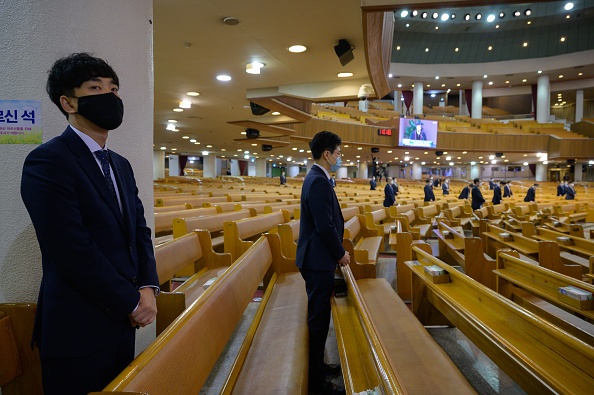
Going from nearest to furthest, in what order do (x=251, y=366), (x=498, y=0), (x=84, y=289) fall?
1. (x=84, y=289)
2. (x=251, y=366)
3. (x=498, y=0)

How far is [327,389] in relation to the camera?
6.84ft

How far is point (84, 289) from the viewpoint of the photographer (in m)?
1.14

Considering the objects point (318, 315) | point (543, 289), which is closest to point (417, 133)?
point (543, 289)

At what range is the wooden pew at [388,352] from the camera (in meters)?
1.29

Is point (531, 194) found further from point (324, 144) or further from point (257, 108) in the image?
point (324, 144)

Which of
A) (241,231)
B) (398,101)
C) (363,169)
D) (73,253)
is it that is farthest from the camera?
(398,101)

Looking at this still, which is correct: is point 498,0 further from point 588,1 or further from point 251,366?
point 588,1

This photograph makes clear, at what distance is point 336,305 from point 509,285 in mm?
2063

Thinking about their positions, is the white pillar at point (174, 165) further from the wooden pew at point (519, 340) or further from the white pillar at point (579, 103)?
the white pillar at point (579, 103)

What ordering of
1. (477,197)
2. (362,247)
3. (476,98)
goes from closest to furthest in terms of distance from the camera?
1. (362,247)
2. (477,197)
3. (476,98)

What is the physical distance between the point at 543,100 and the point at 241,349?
36000mm

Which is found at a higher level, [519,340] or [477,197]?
[477,197]

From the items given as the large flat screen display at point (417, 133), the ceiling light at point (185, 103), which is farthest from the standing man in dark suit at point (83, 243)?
the large flat screen display at point (417, 133)

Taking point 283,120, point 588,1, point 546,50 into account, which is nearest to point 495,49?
point 546,50
